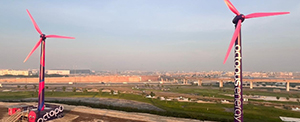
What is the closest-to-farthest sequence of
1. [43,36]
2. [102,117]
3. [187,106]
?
[43,36]
[102,117]
[187,106]

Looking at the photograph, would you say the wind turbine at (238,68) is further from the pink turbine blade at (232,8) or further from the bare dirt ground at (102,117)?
the bare dirt ground at (102,117)

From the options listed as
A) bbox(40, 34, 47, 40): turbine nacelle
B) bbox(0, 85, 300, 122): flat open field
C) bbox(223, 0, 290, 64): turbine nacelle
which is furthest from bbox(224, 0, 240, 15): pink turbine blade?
bbox(40, 34, 47, 40): turbine nacelle

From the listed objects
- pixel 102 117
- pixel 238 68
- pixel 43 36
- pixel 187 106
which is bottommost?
pixel 187 106

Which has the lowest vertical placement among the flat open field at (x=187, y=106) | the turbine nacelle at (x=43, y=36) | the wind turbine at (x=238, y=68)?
the flat open field at (x=187, y=106)

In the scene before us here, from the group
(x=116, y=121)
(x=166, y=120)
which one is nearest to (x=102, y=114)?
(x=116, y=121)

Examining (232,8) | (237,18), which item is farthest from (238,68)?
(232,8)

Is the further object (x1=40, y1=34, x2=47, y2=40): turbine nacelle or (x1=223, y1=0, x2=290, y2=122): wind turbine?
(x1=40, y1=34, x2=47, y2=40): turbine nacelle

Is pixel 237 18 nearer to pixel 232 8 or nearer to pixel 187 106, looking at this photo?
pixel 232 8

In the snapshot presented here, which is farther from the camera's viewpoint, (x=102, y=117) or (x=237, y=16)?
(x=102, y=117)

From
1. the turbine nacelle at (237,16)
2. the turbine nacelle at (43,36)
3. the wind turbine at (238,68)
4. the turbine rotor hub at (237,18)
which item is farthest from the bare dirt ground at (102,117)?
the turbine rotor hub at (237,18)

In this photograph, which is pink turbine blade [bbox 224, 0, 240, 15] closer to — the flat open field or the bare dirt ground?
the bare dirt ground

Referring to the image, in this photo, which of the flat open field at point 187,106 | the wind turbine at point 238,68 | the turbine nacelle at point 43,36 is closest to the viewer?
the wind turbine at point 238,68
